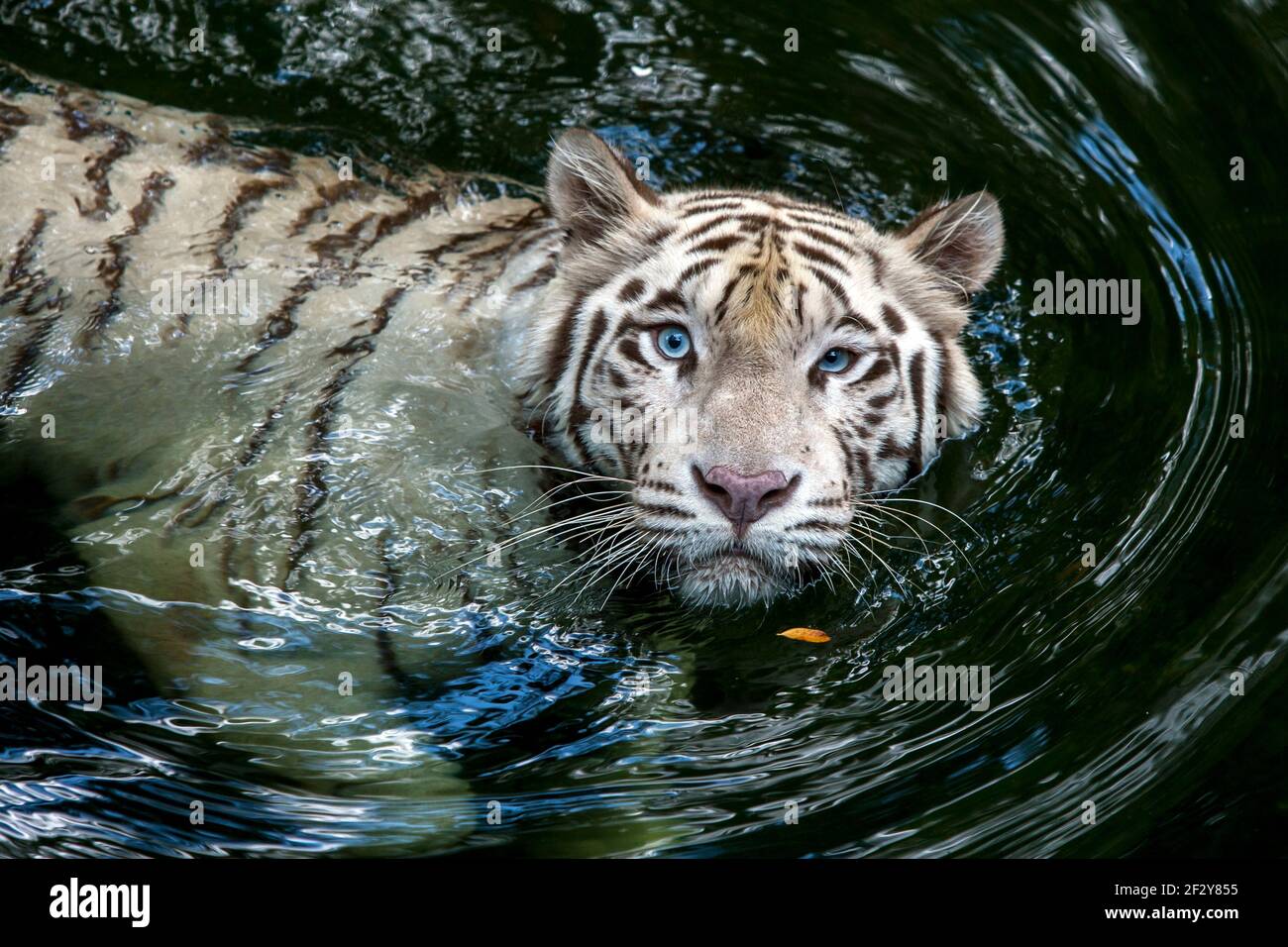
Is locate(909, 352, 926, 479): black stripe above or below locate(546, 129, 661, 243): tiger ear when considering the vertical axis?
below

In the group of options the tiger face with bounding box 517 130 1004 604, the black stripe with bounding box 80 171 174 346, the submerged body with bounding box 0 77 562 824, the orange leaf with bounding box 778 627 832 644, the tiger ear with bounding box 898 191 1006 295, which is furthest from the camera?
the black stripe with bounding box 80 171 174 346

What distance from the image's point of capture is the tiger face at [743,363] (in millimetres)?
2672

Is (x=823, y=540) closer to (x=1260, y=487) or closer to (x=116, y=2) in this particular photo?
(x=1260, y=487)

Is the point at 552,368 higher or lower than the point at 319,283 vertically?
lower

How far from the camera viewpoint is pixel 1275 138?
14.8ft

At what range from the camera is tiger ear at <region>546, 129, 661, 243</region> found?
10.3 ft

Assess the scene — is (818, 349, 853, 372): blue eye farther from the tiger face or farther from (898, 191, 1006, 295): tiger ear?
(898, 191, 1006, 295): tiger ear

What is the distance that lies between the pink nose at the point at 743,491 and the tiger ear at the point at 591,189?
34.2 inches

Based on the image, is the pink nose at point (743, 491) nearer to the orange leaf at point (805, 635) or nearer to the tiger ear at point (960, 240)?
the orange leaf at point (805, 635)

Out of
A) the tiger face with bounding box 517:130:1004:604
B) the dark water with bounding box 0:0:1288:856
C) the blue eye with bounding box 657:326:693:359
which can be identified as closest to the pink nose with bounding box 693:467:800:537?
the tiger face with bounding box 517:130:1004:604

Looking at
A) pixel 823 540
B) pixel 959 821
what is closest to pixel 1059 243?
pixel 823 540

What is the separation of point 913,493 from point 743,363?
0.76m

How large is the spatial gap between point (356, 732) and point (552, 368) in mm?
948

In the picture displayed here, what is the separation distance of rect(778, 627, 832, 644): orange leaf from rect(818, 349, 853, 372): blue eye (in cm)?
59
